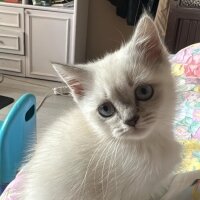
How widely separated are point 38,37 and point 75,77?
2261mm

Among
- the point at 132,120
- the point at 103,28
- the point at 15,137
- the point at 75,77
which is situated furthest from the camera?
the point at 103,28

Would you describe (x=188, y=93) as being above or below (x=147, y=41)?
below

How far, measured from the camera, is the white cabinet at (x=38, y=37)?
2.87 meters

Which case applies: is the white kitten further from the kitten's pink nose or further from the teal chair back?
the teal chair back

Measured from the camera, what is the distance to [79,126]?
0.87 m

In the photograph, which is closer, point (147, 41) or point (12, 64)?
point (147, 41)

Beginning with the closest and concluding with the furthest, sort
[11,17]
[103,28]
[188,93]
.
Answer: [188,93]
[11,17]
[103,28]

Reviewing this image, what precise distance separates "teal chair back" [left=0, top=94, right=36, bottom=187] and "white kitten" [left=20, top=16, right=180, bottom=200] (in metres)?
0.48

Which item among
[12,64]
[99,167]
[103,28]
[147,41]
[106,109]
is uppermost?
[147,41]

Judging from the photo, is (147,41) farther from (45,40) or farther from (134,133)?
(45,40)

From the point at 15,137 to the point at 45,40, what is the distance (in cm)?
176

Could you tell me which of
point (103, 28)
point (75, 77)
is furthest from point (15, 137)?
point (103, 28)

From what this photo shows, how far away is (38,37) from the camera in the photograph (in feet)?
9.80

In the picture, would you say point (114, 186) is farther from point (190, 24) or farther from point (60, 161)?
point (190, 24)
